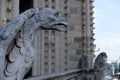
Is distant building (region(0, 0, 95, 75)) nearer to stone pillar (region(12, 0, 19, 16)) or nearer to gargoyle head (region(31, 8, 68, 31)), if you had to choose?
stone pillar (region(12, 0, 19, 16))

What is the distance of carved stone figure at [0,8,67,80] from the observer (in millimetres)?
4488

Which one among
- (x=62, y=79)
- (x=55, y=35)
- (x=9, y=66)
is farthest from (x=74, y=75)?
(x=9, y=66)

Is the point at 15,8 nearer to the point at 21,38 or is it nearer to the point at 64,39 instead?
the point at 64,39

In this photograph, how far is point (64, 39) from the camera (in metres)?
14.1

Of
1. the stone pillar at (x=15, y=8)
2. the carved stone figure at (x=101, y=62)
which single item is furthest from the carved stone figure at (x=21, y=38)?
the carved stone figure at (x=101, y=62)

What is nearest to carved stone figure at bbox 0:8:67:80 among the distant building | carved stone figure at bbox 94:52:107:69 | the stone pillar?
the stone pillar

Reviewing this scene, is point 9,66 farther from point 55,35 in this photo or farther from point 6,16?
point 55,35

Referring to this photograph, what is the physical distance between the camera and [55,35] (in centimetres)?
1356

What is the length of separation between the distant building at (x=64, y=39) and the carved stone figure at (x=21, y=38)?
21.4ft

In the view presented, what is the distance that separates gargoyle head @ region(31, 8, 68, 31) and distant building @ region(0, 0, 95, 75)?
6.46 m

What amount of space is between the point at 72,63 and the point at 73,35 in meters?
0.95

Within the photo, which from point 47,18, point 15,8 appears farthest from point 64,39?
point 47,18

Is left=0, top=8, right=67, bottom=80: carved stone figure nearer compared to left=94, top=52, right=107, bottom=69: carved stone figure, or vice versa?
left=0, top=8, right=67, bottom=80: carved stone figure

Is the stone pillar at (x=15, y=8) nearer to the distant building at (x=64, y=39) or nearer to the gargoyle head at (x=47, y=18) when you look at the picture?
the distant building at (x=64, y=39)
